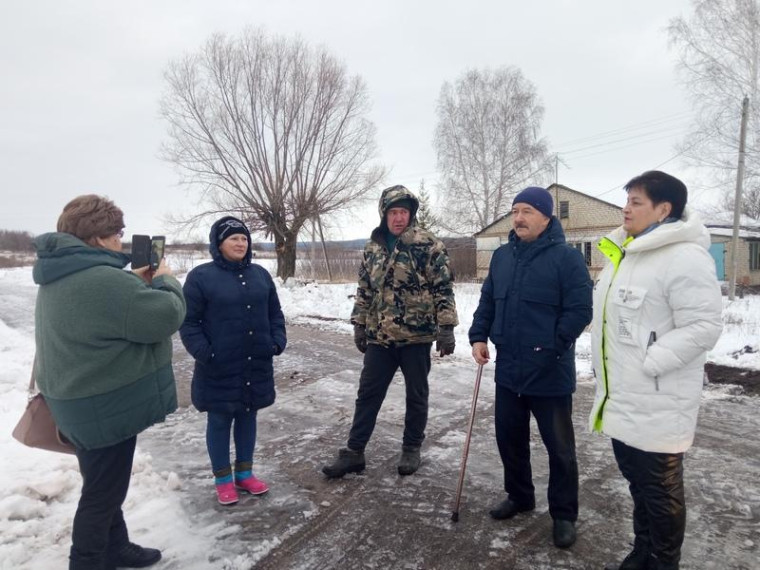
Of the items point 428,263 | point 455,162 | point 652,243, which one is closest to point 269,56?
point 455,162

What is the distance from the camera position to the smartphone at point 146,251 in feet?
8.16

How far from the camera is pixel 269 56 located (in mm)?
19297

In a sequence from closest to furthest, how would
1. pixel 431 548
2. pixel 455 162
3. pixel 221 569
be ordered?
pixel 221 569
pixel 431 548
pixel 455 162

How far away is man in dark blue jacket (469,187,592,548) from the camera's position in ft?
9.20

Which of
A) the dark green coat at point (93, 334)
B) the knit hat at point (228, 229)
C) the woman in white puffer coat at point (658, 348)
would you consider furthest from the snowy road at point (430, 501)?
the knit hat at point (228, 229)

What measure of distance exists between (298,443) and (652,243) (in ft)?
10.3

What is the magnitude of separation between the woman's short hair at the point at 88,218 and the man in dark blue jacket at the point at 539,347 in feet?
6.99

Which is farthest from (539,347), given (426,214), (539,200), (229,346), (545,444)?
(426,214)

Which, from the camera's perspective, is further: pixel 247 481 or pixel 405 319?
pixel 405 319

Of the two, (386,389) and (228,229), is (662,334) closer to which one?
(386,389)

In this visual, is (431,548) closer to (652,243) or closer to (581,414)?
(652,243)

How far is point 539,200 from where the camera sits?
2896mm

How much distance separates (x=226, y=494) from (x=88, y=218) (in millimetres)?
1925

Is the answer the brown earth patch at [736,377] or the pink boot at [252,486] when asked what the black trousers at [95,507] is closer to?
the pink boot at [252,486]
